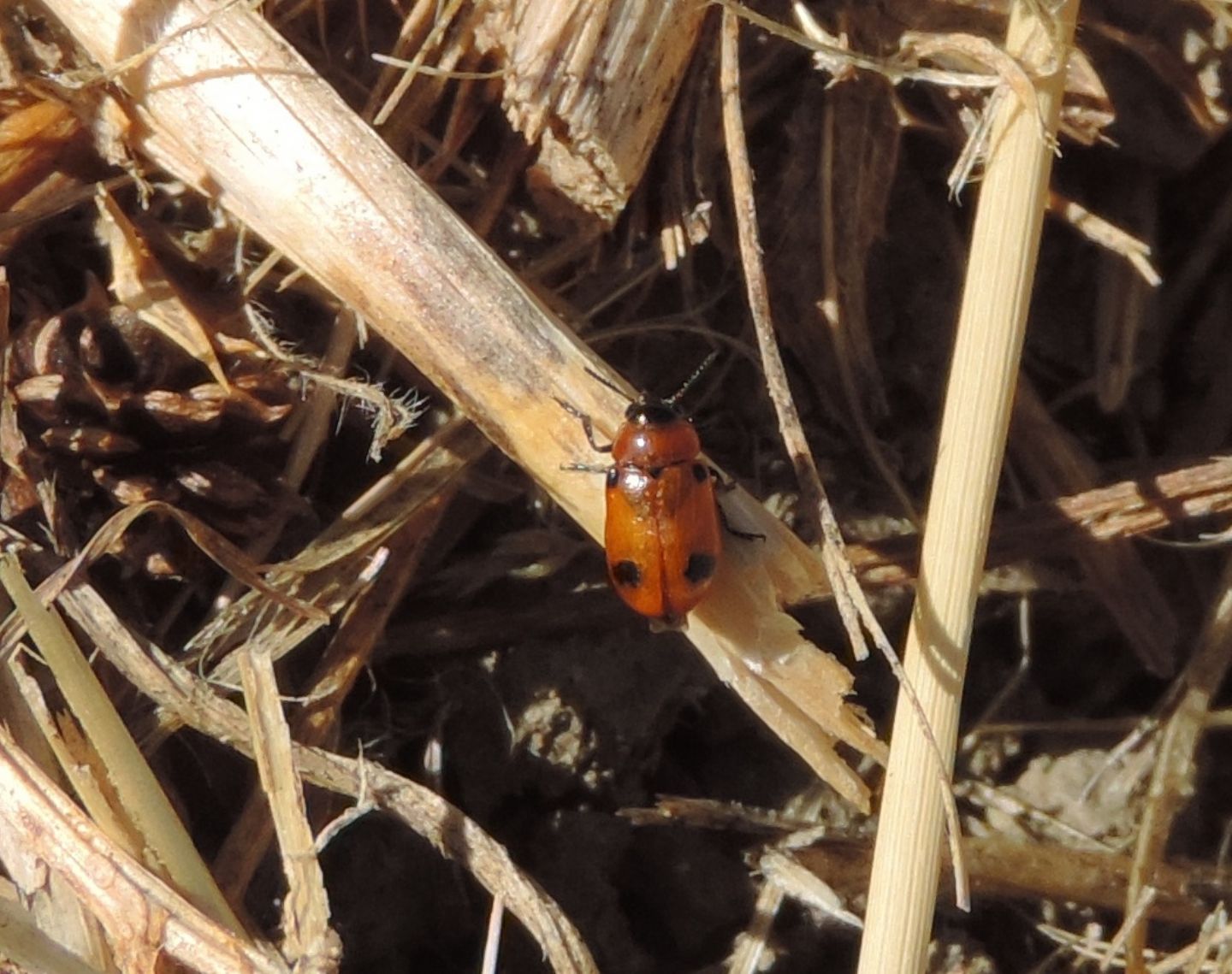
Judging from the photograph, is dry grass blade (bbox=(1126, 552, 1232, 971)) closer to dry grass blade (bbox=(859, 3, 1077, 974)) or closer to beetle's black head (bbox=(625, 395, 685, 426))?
dry grass blade (bbox=(859, 3, 1077, 974))

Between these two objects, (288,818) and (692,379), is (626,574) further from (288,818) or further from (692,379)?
(288,818)

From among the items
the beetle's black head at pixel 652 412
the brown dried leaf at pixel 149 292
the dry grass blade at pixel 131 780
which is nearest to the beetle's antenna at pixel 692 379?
the beetle's black head at pixel 652 412

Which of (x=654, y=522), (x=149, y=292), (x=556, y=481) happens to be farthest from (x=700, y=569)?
(x=149, y=292)

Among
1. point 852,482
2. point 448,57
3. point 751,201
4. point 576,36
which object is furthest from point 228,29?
point 852,482

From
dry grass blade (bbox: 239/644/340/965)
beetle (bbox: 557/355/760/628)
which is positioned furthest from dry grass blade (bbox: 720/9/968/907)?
dry grass blade (bbox: 239/644/340/965)

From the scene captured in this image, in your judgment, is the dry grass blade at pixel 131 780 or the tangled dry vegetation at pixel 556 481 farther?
the tangled dry vegetation at pixel 556 481

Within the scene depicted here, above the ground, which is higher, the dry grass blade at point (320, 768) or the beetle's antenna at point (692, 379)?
the beetle's antenna at point (692, 379)

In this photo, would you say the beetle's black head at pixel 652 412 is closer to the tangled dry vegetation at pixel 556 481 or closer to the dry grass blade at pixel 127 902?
the tangled dry vegetation at pixel 556 481
